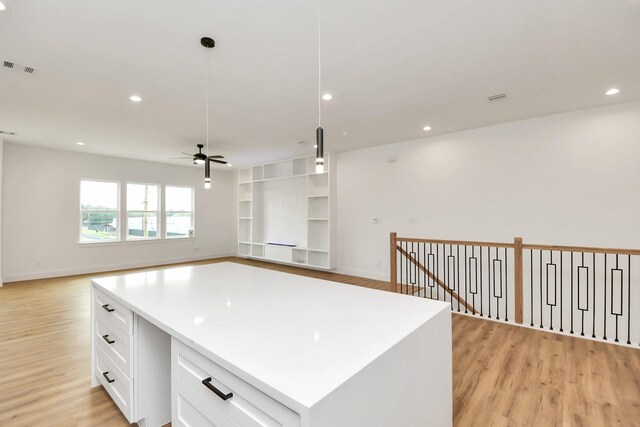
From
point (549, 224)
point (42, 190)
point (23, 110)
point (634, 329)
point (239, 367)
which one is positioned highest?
point (23, 110)

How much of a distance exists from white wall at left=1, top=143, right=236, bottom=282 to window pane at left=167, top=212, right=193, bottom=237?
317 millimetres

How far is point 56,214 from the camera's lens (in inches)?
A: 243

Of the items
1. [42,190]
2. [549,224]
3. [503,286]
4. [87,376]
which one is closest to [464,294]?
[503,286]

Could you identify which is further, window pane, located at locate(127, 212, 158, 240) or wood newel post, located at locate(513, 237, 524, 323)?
window pane, located at locate(127, 212, 158, 240)

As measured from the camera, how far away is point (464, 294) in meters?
4.81

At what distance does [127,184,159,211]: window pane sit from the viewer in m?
7.19

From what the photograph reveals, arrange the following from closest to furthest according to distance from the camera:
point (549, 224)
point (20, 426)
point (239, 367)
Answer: point (239, 367) → point (20, 426) → point (549, 224)

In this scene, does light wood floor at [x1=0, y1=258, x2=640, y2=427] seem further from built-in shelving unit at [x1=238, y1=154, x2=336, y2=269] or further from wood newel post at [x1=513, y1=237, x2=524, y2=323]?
built-in shelving unit at [x1=238, y1=154, x2=336, y2=269]

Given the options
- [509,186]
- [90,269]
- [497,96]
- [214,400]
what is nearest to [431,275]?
[509,186]

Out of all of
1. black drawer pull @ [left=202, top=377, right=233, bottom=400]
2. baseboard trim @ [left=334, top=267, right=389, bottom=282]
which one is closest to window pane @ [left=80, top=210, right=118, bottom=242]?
baseboard trim @ [left=334, top=267, right=389, bottom=282]

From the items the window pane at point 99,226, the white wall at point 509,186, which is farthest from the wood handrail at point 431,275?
the window pane at point 99,226

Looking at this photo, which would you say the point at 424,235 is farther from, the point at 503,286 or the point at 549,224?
the point at 549,224

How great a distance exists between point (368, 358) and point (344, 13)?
2177mm

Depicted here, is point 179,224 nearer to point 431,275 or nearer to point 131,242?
point 131,242
